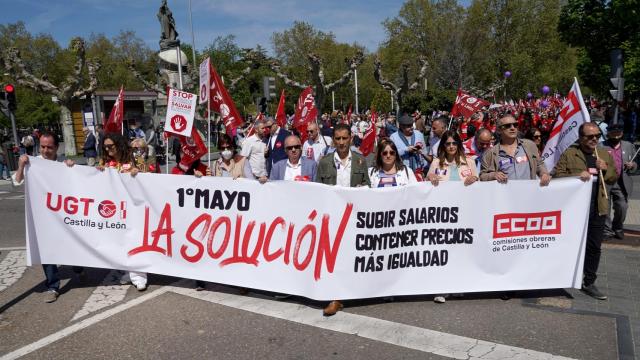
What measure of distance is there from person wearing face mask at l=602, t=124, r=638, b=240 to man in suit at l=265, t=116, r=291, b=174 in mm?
4639

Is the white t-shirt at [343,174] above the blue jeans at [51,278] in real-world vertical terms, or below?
above

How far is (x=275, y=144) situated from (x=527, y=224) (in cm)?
452

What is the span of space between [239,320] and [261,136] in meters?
4.18

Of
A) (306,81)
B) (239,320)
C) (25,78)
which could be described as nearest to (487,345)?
(239,320)

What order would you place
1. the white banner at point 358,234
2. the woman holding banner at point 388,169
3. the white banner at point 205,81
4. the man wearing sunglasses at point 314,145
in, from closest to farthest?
the white banner at point 358,234 < the woman holding banner at point 388,169 < the white banner at point 205,81 < the man wearing sunglasses at point 314,145

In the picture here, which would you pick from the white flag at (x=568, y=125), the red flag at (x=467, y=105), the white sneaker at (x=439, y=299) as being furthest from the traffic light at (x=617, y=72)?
the white sneaker at (x=439, y=299)

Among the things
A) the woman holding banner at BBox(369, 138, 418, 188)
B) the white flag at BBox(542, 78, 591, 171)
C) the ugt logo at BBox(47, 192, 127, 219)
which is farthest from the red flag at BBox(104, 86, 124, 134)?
the white flag at BBox(542, 78, 591, 171)

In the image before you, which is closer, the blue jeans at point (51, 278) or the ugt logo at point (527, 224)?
the ugt logo at point (527, 224)

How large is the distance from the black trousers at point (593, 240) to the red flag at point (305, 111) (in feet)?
16.5

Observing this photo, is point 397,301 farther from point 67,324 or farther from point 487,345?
point 67,324

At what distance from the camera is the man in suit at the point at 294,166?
5.57 metres

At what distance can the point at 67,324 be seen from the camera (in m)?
4.44

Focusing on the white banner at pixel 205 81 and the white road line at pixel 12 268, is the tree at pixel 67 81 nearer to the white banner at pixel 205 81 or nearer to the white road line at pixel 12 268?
the white road line at pixel 12 268

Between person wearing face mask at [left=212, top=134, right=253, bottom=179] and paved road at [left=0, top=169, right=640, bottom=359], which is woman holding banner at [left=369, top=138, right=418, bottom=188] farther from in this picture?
person wearing face mask at [left=212, top=134, right=253, bottom=179]
